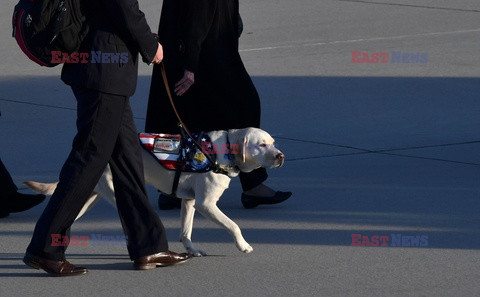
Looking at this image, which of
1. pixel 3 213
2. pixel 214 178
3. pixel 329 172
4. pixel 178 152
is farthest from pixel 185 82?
pixel 329 172

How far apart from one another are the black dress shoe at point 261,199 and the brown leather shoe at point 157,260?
129 cm

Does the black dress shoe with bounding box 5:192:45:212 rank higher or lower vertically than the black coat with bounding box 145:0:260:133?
lower

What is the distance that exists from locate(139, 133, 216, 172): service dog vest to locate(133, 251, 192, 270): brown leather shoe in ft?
1.52

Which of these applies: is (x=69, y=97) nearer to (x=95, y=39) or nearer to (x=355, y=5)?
(x=95, y=39)

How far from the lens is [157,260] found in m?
5.40

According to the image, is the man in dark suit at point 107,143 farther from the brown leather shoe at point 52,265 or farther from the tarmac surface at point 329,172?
the tarmac surface at point 329,172

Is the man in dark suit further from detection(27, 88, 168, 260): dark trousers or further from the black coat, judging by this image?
the black coat

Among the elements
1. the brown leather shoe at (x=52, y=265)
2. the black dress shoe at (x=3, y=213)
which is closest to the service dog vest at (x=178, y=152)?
the brown leather shoe at (x=52, y=265)

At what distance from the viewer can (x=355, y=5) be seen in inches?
632

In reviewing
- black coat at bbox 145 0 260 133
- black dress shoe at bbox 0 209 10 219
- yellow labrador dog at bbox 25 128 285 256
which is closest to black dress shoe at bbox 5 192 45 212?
black dress shoe at bbox 0 209 10 219

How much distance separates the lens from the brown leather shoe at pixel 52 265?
520 centimetres

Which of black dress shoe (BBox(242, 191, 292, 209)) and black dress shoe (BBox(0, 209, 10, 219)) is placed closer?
black dress shoe (BBox(0, 209, 10, 219))

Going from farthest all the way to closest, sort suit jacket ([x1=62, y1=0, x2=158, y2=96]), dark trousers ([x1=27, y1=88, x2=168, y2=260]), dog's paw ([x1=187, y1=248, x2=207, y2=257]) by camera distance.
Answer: dog's paw ([x1=187, y1=248, x2=207, y2=257]) → dark trousers ([x1=27, y1=88, x2=168, y2=260]) → suit jacket ([x1=62, y1=0, x2=158, y2=96])

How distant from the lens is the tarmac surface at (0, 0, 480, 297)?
17.4ft
